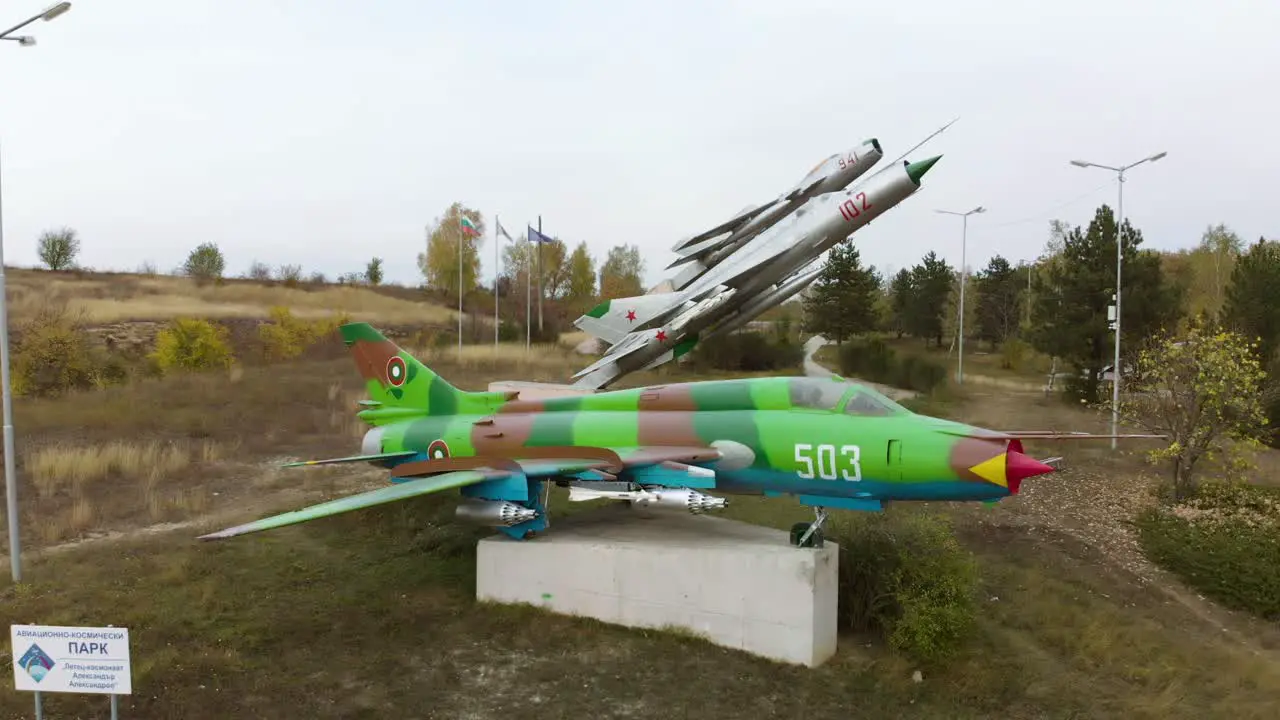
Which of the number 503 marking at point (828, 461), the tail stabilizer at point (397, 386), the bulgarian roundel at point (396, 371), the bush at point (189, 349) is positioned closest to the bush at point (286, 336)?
the bush at point (189, 349)

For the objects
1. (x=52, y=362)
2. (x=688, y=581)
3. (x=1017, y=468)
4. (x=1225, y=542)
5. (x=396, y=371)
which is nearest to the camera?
(x=1017, y=468)

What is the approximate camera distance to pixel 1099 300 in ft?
110

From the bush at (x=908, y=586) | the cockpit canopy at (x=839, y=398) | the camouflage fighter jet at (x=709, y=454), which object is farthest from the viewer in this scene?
the cockpit canopy at (x=839, y=398)

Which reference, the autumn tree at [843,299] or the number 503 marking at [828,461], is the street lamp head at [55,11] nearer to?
the number 503 marking at [828,461]

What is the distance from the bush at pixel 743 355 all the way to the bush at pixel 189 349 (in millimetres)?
24730

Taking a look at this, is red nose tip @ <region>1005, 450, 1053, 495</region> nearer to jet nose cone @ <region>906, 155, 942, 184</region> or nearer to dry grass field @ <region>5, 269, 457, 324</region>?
jet nose cone @ <region>906, 155, 942, 184</region>

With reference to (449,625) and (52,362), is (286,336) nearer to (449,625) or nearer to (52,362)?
(52,362)

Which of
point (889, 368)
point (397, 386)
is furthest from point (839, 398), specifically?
point (889, 368)

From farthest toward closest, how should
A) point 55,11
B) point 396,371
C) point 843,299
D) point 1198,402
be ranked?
point 843,299 → point 1198,402 → point 396,371 → point 55,11

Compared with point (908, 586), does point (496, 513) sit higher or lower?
higher

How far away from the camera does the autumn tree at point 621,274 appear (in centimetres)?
8731

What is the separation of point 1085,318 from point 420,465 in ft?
103

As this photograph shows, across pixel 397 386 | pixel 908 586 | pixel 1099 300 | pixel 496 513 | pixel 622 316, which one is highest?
pixel 1099 300

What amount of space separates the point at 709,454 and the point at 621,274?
9011cm
